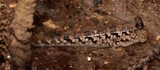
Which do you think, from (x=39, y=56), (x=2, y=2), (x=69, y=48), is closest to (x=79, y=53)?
(x=69, y=48)

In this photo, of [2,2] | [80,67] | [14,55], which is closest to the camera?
[14,55]

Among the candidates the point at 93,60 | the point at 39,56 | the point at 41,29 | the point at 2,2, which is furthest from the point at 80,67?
the point at 2,2

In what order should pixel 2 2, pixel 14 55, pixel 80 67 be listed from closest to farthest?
pixel 14 55, pixel 80 67, pixel 2 2

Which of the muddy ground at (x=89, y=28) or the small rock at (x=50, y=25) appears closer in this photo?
the muddy ground at (x=89, y=28)

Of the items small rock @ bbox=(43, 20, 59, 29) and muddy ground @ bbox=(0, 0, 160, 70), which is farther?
small rock @ bbox=(43, 20, 59, 29)

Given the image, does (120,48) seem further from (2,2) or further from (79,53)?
(2,2)

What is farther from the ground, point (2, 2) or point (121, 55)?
point (2, 2)

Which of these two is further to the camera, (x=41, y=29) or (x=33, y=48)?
(x=41, y=29)
